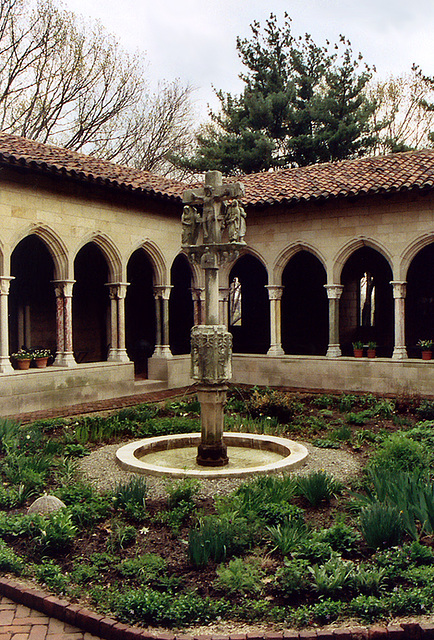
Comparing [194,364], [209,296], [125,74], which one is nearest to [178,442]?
[194,364]

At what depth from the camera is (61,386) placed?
496 inches

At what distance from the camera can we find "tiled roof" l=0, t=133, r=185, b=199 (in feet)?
37.5

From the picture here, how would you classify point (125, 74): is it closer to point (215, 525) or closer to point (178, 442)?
point (178, 442)

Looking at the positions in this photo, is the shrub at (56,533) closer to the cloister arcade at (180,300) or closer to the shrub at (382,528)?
the shrub at (382,528)

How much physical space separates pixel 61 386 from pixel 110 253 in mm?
3180

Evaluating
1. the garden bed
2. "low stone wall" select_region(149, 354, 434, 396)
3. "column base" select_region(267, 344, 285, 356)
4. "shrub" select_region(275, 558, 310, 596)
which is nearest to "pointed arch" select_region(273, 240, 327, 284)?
"column base" select_region(267, 344, 285, 356)

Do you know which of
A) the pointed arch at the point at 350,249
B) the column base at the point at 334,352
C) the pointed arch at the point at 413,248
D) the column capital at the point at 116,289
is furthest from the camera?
the column base at the point at 334,352

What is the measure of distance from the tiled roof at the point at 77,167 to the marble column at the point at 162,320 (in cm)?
226

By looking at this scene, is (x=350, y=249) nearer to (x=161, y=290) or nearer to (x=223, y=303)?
(x=223, y=303)

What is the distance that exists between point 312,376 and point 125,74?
16.0m

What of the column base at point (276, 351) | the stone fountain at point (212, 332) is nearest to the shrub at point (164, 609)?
the stone fountain at point (212, 332)

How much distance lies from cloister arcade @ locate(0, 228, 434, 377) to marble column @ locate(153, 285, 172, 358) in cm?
2

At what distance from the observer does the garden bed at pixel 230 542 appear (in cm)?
429

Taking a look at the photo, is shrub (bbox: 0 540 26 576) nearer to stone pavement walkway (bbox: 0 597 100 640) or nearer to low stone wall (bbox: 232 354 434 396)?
stone pavement walkway (bbox: 0 597 100 640)
